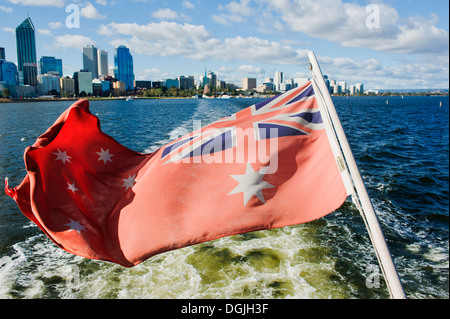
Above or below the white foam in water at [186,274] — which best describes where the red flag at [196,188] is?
above

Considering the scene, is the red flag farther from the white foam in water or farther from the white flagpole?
the white foam in water

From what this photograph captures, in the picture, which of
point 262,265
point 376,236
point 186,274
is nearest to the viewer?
point 376,236

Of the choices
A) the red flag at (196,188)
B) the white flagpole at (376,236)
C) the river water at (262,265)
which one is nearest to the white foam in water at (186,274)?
the river water at (262,265)

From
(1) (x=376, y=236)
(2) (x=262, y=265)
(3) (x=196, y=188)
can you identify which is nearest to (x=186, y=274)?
(2) (x=262, y=265)

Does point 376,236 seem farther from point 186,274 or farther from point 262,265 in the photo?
point 186,274

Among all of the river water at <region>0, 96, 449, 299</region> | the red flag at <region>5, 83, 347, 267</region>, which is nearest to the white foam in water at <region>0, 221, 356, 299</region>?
the river water at <region>0, 96, 449, 299</region>

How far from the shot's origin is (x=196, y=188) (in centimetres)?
466

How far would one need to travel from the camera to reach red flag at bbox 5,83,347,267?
427 cm

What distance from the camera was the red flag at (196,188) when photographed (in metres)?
4.27

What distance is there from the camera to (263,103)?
16.3ft

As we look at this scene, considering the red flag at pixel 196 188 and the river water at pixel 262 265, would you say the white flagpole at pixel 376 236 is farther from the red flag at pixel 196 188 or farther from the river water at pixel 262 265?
the river water at pixel 262 265

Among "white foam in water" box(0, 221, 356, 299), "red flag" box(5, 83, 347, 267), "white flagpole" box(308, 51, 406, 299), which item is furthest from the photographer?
"white foam in water" box(0, 221, 356, 299)
